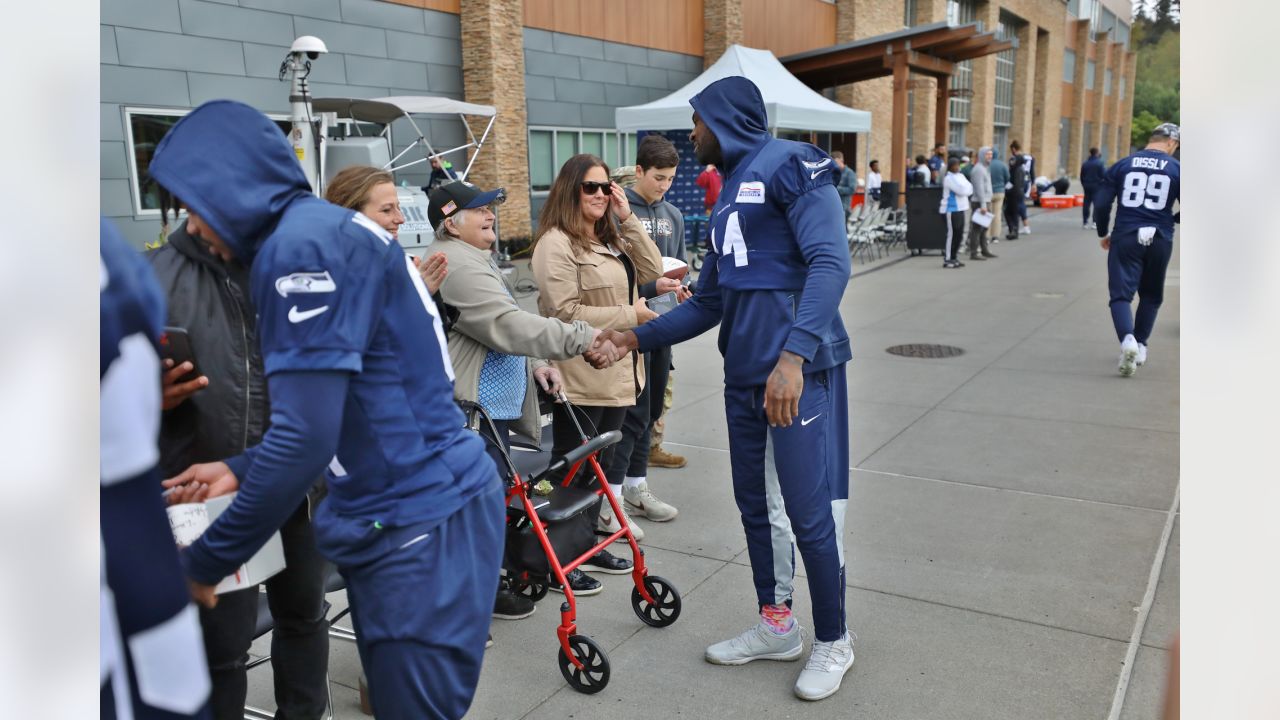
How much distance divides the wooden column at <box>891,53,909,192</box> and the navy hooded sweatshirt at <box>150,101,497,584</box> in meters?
22.5

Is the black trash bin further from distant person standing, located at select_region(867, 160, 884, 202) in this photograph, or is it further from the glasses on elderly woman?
the glasses on elderly woman

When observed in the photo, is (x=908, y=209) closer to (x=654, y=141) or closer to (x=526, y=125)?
(x=526, y=125)

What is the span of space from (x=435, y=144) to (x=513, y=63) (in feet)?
7.07

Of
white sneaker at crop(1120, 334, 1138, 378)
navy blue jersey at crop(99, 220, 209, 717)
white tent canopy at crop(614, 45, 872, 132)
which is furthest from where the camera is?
white tent canopy at crop(614, 45, 872, 132)

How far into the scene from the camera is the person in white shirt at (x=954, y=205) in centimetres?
1677

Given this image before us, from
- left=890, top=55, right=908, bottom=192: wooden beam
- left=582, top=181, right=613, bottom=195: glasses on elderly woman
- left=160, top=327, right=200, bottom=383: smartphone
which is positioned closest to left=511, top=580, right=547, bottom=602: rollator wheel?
left=582, top=181, right=613, bottom=195: glasses on elderly woman

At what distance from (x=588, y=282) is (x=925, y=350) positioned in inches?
245

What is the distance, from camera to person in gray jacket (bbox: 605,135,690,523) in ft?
16.1

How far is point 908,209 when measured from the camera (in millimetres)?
18281

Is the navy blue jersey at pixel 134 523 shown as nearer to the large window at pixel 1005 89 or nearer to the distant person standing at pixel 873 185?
the distant person standing at pixel 873 185

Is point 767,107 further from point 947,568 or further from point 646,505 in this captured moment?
point 947,568

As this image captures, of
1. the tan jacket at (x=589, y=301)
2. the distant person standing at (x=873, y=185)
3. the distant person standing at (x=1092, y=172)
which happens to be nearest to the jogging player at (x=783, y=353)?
the tan jacket at (x=589, y=301)

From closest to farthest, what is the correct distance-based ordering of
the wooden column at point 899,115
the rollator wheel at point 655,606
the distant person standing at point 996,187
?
the rollator wheel at point 655,606 → the distant person standing at point 996,187 → the wooden column at point 899,115

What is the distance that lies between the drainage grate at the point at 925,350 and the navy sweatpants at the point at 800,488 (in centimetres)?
629
